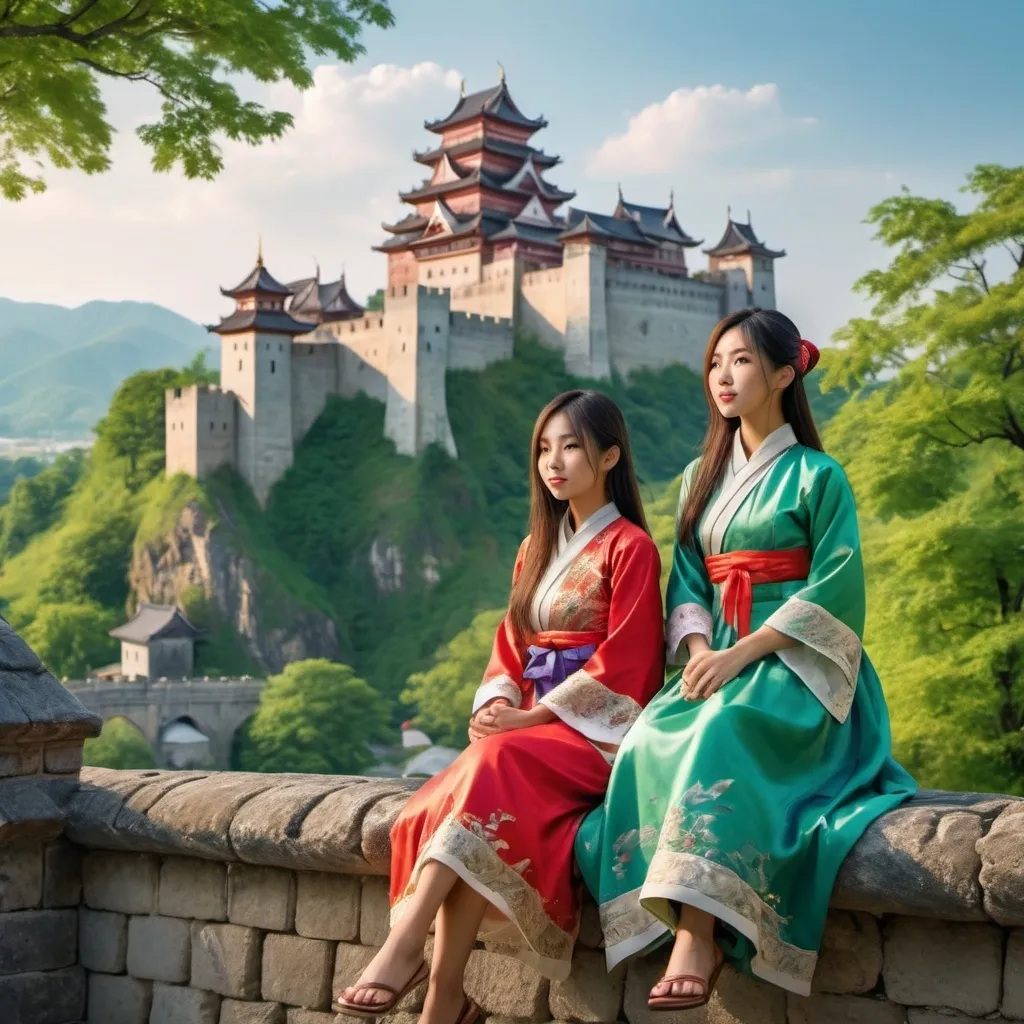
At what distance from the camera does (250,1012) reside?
3.70 m

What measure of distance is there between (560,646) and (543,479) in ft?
1.33

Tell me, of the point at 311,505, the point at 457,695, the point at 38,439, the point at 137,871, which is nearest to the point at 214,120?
the point at 137,871

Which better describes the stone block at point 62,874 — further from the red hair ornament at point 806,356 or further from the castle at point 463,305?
Answer: the castle at point 463,305

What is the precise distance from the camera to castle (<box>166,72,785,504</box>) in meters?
40.3

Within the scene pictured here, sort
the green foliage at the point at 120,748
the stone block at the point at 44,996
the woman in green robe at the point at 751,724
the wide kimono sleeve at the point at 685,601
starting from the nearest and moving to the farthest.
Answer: the woman in green robe at the point at 751,724, the wide kimono sleeve at the point at 685,601, the stone block at the point at 44,996, the green foliage at the point at 120,748

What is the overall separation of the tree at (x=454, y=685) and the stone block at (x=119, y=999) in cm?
3280

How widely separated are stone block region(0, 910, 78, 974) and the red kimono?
146 cm

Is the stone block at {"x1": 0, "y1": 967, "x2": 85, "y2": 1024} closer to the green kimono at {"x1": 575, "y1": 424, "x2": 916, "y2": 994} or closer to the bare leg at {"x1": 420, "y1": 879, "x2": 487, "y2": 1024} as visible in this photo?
the bare leg at {"x1": 420, "y1": 879, "x2": 487, "y2": 1024}

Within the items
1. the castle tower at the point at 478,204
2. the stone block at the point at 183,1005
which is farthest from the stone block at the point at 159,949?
the castle tower at the point at 478,204

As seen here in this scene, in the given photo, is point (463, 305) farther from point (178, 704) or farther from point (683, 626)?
point (683, 626)

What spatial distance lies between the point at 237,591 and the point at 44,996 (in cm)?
3727

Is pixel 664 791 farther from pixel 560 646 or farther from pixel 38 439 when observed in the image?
pixel 38 439

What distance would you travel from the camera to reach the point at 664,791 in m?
2.86

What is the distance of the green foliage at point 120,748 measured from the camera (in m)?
33.5
